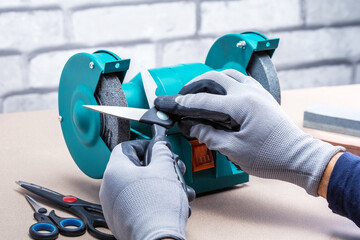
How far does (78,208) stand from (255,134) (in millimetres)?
327

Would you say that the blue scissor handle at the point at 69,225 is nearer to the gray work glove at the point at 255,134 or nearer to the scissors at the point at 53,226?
the scissors at the point at 53,226

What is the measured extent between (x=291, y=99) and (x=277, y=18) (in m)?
0.54

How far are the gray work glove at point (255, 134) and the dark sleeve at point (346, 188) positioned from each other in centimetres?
2

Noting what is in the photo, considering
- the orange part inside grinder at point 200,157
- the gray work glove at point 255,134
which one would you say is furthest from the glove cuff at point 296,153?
the orange part inside grinder at point 200,157

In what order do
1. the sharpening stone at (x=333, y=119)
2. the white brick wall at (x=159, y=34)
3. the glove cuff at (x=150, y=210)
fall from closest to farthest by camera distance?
the glove cuff at (x=150, y=210) < the sharpening stone at (x=333, y=119) < the white brick wall at (x=159, y=34)

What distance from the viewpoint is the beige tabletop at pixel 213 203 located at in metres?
0.76

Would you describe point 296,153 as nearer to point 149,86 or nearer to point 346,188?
point 346,188

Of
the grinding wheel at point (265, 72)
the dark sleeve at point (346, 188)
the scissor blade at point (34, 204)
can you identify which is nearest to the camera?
the dark sleeve at point (346, 188)

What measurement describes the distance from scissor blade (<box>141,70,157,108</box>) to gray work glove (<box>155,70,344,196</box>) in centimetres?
6

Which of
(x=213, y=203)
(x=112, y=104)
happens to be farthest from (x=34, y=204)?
(x=213, y=203)

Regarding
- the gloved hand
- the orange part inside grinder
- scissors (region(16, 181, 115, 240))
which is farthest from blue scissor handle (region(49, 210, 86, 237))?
the orange part inside grinder

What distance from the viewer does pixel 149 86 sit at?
0.86 meters

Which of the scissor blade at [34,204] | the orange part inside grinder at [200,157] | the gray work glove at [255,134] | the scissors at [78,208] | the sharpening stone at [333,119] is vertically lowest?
the scissor blade at [34,204]

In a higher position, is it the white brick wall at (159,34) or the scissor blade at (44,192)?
the white brick wall at (159,34)
